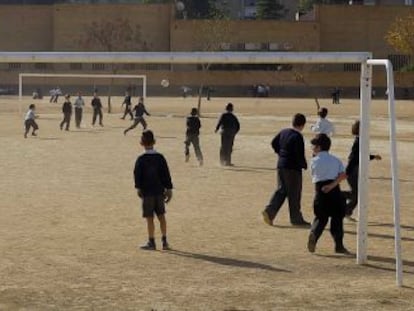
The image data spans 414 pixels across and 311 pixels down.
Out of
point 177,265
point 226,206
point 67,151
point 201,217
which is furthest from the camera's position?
point 67,151

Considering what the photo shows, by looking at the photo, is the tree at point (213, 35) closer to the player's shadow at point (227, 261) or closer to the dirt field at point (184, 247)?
the dirt field at point (184, 247)

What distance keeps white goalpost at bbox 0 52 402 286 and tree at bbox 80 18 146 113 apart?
265 feet

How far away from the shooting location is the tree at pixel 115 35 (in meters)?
93.1

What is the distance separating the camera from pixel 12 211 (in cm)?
1483

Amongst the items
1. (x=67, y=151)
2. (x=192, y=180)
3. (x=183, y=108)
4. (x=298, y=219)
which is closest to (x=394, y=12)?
(x=183, y=108)

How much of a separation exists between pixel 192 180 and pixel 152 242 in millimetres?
8171

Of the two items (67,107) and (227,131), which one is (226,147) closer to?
(227,131)

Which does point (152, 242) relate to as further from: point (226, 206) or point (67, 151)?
point (67, 151)

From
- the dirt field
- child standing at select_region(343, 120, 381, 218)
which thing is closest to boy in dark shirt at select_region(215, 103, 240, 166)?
the dirt field

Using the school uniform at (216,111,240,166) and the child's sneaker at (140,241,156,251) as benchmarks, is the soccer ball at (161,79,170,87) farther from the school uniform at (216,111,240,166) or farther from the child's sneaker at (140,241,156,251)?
the child's sneaker at (140,241,156,251)

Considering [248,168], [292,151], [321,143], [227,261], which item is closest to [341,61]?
[321,143]

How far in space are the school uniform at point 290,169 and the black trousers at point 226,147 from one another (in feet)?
31.6

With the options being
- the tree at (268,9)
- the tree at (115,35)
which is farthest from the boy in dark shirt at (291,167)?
the tree at (268,9)

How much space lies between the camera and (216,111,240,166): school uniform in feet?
76.0
